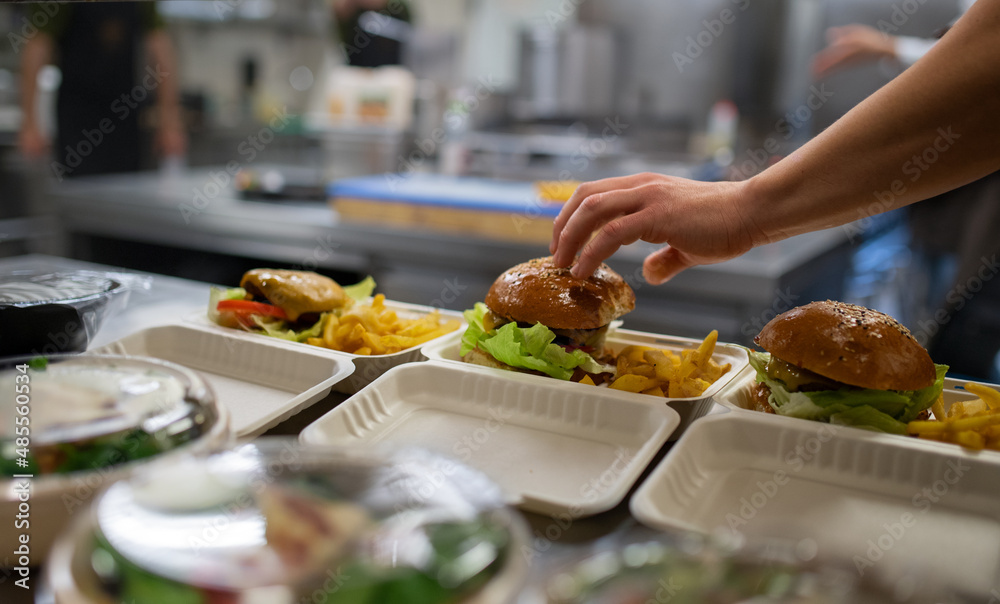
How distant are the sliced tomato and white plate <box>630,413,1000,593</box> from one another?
1113mm

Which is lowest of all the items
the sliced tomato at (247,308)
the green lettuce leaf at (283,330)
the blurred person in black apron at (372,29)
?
the green lettuce leaf at (283,330)

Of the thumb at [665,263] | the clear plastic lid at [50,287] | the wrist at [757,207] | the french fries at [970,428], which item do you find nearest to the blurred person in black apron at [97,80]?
the clear plastic lid at [50,287]

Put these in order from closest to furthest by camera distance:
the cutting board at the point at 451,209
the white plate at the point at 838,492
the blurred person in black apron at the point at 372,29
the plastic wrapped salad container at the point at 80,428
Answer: the plastic wrapped salad container at the point at 80,428, the white plate at the point at 838,492, the cutting board at the point at 451,209, the blurred person in black apron at the point at 372,29

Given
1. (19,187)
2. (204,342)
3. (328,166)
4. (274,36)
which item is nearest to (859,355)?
(204,342)

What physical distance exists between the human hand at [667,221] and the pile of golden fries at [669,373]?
8.7 inches

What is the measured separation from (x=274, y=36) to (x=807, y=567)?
8.81 metres

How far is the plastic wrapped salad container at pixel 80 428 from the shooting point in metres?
0.87

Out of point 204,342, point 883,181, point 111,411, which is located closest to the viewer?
point 111,411

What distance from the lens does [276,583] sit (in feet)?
2.16

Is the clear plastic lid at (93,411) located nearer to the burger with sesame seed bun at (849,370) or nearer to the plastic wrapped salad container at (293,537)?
the plastic wrapped salad container at (293,537)

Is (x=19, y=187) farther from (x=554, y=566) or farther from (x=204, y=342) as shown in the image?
(x=554, y=566)

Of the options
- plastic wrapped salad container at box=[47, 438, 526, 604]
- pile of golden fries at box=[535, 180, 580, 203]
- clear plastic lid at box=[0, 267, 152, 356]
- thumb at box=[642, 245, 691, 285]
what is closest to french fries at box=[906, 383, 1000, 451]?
thumb at box=[642, 245, 691, 285]

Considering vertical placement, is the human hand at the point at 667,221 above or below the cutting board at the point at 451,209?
above

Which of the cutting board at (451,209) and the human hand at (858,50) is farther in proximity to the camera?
the human hand at (858,50)
